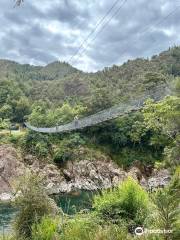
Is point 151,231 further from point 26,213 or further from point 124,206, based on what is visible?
point 26,213

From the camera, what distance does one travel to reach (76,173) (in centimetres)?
2734

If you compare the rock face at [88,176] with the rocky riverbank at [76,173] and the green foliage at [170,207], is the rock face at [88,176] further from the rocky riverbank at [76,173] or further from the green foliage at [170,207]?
the green foliage at [170,207]

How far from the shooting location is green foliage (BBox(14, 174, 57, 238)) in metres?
7.65

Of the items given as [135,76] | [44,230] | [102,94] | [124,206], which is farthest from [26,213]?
[135,76]

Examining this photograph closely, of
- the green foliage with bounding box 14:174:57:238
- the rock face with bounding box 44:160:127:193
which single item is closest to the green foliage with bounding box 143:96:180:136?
the green foliage with bounding box 14:174:57:238

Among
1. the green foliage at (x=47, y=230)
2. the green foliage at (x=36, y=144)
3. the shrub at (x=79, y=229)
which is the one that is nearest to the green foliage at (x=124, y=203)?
the shrub at (x=79, y=229)

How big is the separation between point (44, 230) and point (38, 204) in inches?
50.6

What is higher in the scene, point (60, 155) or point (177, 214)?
point (60, 155)

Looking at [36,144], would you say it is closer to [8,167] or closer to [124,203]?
[8,167]

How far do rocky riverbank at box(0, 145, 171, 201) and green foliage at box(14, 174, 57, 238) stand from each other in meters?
16.2

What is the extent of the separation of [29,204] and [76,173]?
64.3 feet

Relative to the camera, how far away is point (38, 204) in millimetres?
7898

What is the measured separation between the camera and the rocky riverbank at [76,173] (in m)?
25.0

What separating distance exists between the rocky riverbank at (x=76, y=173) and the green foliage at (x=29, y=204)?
16152mm
